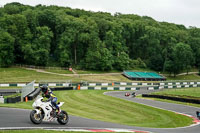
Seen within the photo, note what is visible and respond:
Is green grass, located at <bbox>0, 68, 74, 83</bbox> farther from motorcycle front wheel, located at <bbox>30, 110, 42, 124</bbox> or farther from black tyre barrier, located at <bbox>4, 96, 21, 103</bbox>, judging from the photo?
motorcycle front wheel, located at <bbox>30, 110, 42, 124</bbox>

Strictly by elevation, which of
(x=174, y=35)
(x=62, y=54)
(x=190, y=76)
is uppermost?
(x=174, y=35)

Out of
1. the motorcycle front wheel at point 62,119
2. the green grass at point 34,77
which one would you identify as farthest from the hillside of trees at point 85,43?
the motorcycle front wheel at point 62,119

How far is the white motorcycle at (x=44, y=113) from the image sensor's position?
14.7 metres

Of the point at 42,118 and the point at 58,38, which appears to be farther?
the point at 58,38

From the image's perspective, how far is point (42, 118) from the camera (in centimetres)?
1507

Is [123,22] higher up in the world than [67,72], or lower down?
higher up

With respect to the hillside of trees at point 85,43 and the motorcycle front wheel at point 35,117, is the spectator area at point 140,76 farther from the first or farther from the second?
the motorcycle front wheel at point 35,117

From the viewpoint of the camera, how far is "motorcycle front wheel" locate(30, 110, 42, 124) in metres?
14.6

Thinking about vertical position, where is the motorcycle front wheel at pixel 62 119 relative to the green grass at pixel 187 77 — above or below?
above

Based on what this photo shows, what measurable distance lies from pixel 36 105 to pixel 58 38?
279ft

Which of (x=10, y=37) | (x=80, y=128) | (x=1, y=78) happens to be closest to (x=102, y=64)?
(x=10, y=37)

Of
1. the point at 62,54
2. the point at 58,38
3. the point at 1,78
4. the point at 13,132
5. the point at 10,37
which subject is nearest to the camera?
the point at 13,132

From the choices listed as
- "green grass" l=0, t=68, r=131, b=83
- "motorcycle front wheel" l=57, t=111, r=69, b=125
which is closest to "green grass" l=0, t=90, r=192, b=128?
"motorcycle front wheel" l=57, t=111, r=69, b=125

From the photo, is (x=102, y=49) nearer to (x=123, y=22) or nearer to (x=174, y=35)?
(x=123, y=22)
